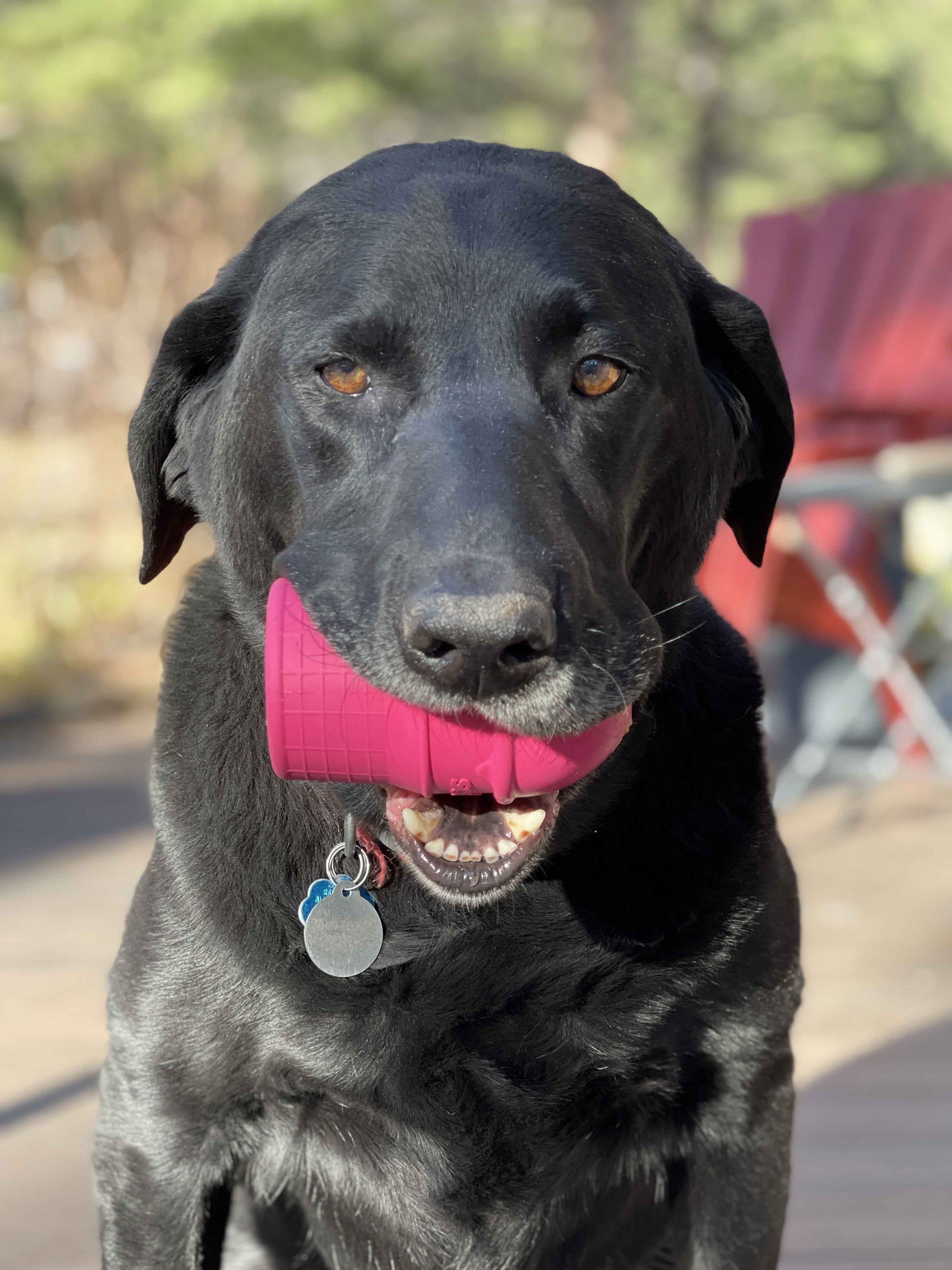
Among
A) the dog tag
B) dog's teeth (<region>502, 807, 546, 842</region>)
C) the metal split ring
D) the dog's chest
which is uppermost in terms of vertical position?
dog's teeth (<region>502, 807, 546, 842</region>)

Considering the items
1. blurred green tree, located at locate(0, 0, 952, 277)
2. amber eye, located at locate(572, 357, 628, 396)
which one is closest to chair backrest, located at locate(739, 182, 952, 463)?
amber eye, located at locate(572, 357, 628, 396)

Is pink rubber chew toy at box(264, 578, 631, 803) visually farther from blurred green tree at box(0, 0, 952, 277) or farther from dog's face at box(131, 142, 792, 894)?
blurred green tree at box(0, 0, 952, 277)

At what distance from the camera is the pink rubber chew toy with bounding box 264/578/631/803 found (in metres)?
1.74

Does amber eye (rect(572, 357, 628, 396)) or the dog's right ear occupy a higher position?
amber eye (rect(572, 357, 628, 396))

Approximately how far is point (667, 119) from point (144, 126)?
9489 millimetres

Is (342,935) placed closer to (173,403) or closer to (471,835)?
(471,835)

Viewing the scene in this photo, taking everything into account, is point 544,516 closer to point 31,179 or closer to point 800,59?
point 31,179

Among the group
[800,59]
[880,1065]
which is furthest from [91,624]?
[800,59]

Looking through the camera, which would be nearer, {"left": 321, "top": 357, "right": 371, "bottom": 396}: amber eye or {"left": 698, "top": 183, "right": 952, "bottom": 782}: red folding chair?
{"left": 321, "top": 357, "right": 371, "bottom": 396}: amber eye

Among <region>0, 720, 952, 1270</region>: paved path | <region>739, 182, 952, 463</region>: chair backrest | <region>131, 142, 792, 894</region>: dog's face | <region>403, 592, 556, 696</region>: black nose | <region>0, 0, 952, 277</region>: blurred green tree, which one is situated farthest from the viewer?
<region>0, 0, 952, 277</region>: blurred green tree

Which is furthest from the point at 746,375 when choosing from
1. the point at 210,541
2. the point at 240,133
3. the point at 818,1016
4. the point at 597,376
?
the point at 240,133

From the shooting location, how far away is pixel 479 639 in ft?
5.26

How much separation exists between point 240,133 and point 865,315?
944 cm

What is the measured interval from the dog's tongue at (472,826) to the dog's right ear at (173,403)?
0.60 metres
